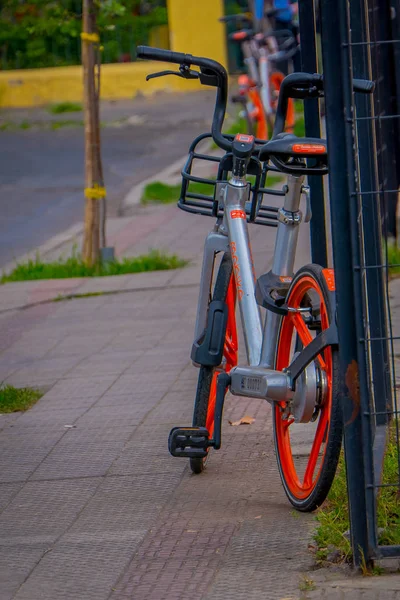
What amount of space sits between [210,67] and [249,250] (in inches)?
25.8

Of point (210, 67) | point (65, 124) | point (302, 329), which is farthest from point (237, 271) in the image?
point (65, 124)

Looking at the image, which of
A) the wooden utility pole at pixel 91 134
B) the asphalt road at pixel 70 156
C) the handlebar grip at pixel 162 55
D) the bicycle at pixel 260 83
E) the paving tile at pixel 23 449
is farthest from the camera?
the bicycle at pixel 260 83

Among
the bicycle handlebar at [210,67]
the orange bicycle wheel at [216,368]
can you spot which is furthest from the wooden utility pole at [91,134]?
the bicycle handlebar at [210,67]

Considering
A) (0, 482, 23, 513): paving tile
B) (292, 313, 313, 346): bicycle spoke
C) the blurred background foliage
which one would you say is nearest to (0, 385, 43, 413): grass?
(0, 482, 23, 513): paving tile

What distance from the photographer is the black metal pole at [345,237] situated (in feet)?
9.85

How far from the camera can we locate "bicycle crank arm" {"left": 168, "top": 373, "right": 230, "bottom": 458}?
3.84m

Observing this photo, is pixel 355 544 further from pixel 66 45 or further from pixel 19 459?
pixel 66 45

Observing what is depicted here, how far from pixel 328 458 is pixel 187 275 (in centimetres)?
491

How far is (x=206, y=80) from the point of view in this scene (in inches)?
157

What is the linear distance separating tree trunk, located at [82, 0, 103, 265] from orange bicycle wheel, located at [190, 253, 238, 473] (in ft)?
14.3

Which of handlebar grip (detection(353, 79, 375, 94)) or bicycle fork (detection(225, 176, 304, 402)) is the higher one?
handlebar grip (detection(353, 79, 375, 94))

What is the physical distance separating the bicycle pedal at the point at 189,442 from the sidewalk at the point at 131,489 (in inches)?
6.8

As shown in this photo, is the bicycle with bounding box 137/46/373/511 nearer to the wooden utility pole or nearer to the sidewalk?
the sidewalk

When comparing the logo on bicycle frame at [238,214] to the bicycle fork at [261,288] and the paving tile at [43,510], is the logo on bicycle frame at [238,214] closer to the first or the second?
the bicycle fork at [261,288]
